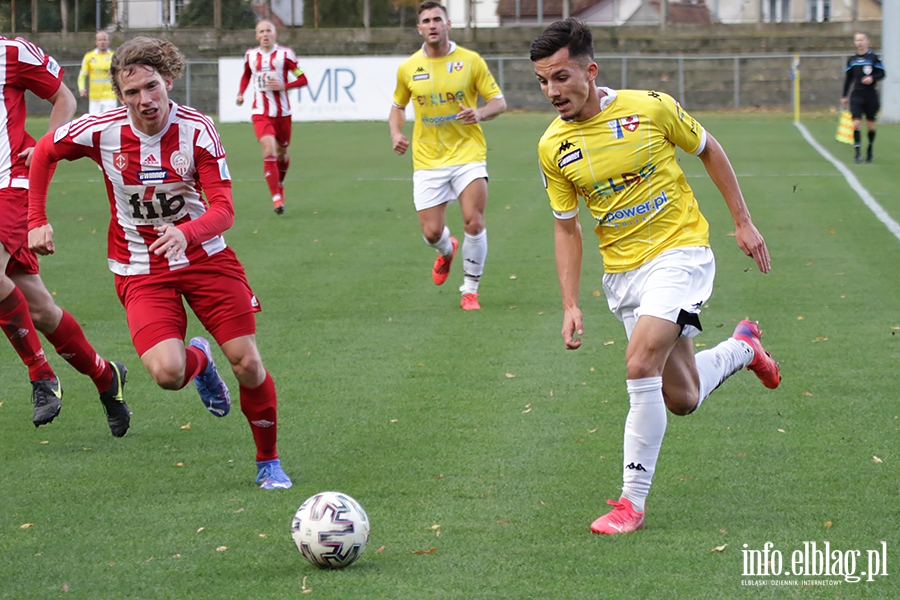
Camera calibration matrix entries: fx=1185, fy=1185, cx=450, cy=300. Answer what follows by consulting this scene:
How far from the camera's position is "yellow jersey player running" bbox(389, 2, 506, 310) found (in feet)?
30.3

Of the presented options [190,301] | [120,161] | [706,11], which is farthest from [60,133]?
[706,11]

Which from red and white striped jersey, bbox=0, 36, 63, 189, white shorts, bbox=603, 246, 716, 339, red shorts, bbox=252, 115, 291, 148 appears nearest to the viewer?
white shorts, bbox=603, 246, 716, 339

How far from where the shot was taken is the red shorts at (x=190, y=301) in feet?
16.8

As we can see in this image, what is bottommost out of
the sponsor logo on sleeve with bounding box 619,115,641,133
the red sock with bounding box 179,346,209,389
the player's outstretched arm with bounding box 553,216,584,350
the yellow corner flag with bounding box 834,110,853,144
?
the red sock with bounding box 179,346,209,389

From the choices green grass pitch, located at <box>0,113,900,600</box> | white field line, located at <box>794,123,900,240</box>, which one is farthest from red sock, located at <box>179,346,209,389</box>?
white field line, located at <box>794,123,900,240</box>

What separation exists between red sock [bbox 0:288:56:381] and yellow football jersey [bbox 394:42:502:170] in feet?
13.2

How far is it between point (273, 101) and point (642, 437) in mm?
11823

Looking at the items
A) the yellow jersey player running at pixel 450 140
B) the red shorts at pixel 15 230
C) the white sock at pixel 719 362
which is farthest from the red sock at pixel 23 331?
the yellow jersey player running at pixel 450 140

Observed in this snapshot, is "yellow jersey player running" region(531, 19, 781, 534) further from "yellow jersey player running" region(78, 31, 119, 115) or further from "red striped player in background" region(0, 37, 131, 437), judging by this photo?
"yellow jersey player running" region(78, 31, 119, 115)

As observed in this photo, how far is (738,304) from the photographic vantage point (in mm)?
9164

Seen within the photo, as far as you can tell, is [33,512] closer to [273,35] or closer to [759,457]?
[759,457]

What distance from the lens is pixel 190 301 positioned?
529cm

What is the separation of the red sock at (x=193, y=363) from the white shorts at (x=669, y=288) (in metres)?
1.91

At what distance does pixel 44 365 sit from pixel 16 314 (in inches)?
11.7
